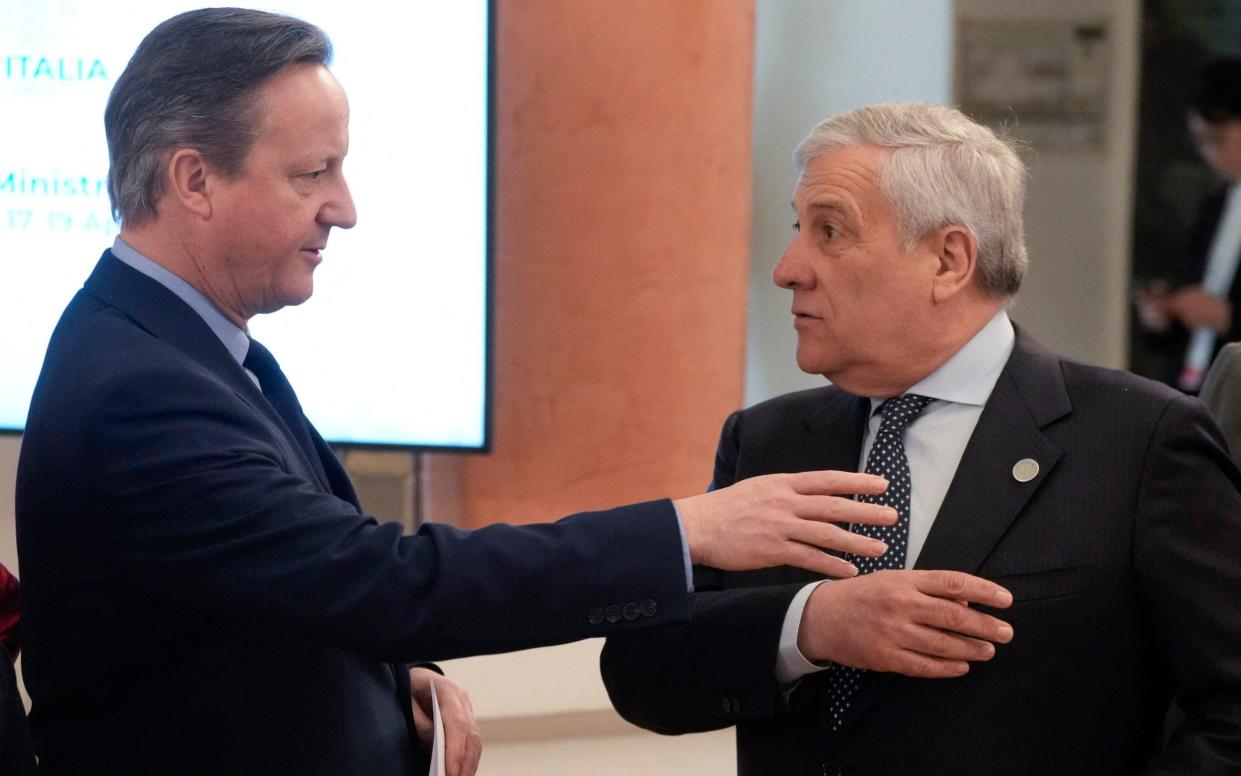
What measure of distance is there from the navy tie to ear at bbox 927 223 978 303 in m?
0.80

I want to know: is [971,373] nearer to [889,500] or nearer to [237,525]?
[889,500]

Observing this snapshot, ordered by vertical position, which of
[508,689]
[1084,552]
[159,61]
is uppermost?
[159,61]

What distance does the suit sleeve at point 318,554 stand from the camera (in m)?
1.39

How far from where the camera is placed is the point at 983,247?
1.86 m

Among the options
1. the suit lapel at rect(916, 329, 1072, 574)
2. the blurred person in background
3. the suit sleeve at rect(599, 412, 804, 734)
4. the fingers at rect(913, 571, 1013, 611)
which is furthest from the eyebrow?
the blurred person in background

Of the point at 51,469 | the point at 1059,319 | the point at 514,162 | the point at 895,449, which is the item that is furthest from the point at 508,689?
the point at 1059,319

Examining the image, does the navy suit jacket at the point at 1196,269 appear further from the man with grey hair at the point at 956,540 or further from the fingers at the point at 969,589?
the fingers at the point at 969,589

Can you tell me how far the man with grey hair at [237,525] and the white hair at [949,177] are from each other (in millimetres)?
544

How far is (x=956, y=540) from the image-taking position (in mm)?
1742

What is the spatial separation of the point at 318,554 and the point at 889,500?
2.47 ft

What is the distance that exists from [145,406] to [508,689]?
1681 mm

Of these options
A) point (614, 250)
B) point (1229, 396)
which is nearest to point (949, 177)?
point (1229, 396)

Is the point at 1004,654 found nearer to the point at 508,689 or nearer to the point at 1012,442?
the point at 1012,442

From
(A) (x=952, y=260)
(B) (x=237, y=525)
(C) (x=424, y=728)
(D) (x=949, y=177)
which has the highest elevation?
(D) (x=949, y=177)
